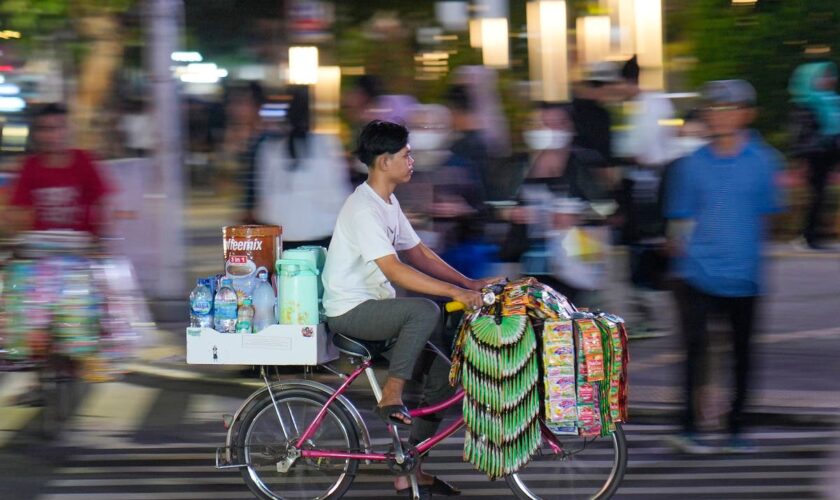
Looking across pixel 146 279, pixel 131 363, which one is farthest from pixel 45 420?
pixel 146 279

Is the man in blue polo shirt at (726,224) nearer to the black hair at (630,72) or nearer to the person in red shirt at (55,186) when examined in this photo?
the black hair at (630,72)

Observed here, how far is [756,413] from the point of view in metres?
7.62

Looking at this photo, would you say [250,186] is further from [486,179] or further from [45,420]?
[45,420]

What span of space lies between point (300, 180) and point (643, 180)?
2394 mm

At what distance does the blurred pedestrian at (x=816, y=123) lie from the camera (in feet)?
39.9

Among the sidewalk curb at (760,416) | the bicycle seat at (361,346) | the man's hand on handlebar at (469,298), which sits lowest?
the sidewalk curb at (760,416)

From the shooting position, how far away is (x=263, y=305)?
5848 millimetres

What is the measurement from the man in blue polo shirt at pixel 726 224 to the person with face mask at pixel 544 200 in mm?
1005

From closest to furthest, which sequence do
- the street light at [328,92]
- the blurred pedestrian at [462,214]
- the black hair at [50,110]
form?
the black hair at [50,110] → the blurred pedestrian at [462,214] → the street light at [328,92]

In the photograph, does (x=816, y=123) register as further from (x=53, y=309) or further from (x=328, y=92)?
(x=53, y=309)

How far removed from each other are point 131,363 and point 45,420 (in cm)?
199

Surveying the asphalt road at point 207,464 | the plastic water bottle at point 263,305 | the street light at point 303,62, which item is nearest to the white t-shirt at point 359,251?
the plastic water bottle at point 263,305

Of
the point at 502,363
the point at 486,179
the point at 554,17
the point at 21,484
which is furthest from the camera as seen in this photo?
the point at 554,17

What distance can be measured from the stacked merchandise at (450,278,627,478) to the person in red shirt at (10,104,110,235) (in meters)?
2.72
